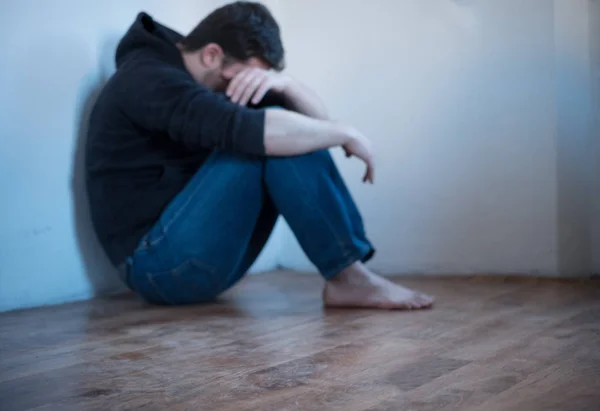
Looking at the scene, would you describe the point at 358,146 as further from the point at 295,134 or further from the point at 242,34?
the point at 242,34

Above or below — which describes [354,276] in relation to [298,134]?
below

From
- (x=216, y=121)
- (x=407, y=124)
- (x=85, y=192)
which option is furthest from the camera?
(x=407, y=124)

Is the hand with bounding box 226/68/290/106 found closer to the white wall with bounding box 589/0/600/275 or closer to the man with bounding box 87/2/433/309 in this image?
the man with bounding box 87/2/433/309

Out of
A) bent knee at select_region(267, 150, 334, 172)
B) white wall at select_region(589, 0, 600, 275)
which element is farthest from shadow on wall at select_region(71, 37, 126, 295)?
white wall at select_region(589, 0, 600, 275)

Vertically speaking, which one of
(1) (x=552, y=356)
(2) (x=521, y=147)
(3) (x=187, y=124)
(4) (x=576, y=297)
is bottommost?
(4) (x=576, y=297)

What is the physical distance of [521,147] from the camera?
219 cm

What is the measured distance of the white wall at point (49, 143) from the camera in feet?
5.61

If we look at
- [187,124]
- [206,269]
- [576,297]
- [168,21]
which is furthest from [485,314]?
[168,21]

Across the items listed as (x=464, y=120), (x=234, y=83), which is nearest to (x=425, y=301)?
(x=234, y=83)

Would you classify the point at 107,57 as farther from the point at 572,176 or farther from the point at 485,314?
the point at 572,176

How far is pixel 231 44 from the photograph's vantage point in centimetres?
168

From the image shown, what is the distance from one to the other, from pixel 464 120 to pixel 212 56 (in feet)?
2.85

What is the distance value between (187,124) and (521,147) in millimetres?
1072

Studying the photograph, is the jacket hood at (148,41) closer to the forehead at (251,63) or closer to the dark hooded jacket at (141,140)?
the dark hooded jacket at (141,140)
